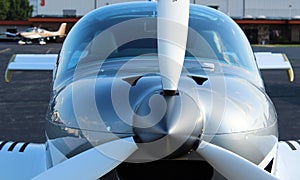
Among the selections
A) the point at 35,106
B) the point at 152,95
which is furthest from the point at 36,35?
the point at 152,95

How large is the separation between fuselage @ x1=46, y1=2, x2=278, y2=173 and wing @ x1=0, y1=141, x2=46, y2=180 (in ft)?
1.73

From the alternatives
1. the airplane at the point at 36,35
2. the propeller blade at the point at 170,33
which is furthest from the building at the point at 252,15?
the propeller blade at the point at 170,33

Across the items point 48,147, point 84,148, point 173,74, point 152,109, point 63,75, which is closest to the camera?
point 152,109

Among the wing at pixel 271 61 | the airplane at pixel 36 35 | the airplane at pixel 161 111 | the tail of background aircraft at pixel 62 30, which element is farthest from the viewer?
the tail of background aircraft at pixel 62 30

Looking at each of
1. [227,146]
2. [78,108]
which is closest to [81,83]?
[78,108]

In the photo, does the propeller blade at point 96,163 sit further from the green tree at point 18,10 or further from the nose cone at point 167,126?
the green tree at point 18,10

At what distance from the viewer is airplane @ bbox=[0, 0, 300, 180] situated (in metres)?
2.39

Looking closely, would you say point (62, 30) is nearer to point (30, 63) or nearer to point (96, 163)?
point (30, 63)

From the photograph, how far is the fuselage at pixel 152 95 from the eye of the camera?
2367 millimetres

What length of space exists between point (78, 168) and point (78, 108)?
419 mm

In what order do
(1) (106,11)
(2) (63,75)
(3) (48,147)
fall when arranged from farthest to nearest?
(1) (106,11)
(2) (63,75)
(3) (48,147)

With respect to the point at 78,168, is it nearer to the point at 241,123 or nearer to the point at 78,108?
the point at 78,108

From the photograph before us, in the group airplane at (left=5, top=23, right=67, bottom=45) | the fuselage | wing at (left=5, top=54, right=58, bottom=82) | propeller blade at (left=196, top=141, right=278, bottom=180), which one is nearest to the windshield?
the fuselage

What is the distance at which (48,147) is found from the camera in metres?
3.21
